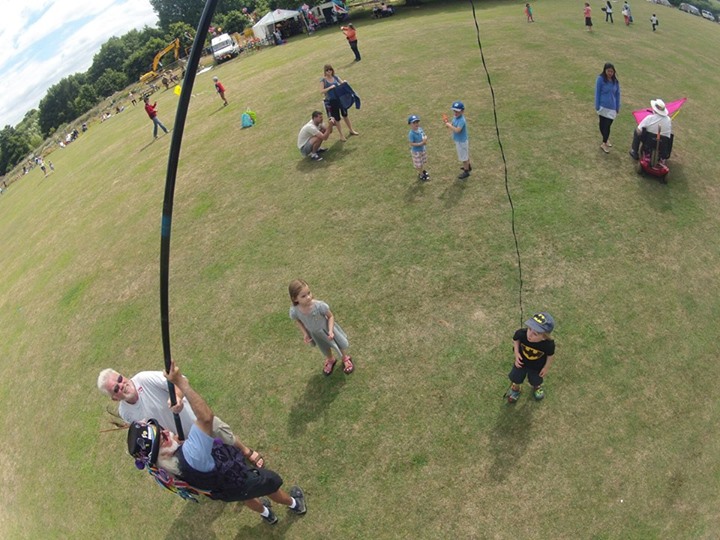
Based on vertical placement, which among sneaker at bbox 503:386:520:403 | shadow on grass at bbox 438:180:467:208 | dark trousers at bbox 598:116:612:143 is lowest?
sneaker at bbox 503:386:520:403

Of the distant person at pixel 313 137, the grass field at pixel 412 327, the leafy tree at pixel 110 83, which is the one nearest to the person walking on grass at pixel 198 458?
the grass field at pixel 412 327

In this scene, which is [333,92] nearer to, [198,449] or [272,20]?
[198,449]

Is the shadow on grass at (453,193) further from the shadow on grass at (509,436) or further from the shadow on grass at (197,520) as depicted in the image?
the shadow on grass at (197,520)

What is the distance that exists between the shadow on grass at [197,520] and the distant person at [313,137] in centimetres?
868

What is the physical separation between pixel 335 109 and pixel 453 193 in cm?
442

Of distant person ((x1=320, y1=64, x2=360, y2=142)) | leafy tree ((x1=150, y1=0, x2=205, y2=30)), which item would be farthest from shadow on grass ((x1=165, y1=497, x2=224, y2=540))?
leafy tree ((x1=150, y1=0, x2=205, y2=30))

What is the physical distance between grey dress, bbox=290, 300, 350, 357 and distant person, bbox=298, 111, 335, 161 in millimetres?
6932

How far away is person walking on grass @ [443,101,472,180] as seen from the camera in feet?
27.2

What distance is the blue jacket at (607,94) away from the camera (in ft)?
29.4

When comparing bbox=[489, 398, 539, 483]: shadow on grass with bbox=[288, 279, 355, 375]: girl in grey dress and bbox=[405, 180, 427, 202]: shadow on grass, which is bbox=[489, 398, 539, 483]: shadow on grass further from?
bbox=[405, 180, 427, 202]: shadow on grass

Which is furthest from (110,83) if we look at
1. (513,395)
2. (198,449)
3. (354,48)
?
(513,395)

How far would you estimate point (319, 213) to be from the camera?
9.61 metres

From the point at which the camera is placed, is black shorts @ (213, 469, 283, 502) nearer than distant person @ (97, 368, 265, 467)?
Yes

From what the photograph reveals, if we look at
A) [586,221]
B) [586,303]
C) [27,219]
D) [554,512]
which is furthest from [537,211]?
[27,219]
